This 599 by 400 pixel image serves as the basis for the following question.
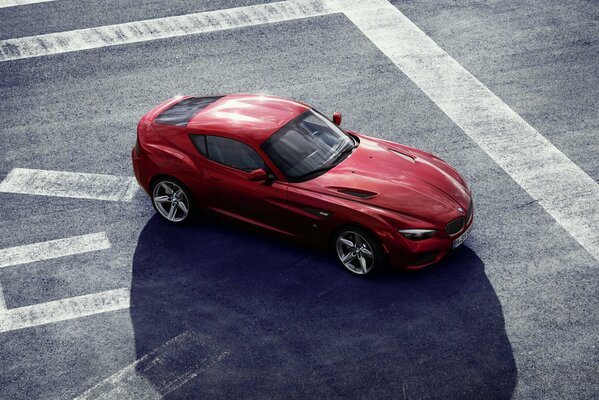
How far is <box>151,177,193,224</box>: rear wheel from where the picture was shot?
1003cm

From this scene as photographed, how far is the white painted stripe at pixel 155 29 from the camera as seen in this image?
14.5 m

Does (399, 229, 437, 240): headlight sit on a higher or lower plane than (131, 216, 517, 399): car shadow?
higher

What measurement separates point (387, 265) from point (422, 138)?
3.36 metres

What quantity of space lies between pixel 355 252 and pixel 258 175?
1415 millimetres

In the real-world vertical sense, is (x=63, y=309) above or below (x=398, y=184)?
below

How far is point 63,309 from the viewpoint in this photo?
904 centimetres

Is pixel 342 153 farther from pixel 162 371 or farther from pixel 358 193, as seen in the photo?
pixel 162 371

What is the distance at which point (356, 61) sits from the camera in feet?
45.8

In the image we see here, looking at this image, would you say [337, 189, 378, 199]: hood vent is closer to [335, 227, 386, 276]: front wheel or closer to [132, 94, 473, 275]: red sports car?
[132, 94, 473, 275]: red sports car

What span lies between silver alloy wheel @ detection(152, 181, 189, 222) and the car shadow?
33 cm

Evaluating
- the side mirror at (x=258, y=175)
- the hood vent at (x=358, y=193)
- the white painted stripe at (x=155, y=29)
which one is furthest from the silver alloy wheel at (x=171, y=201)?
the white painted stripe at (x=155, y=29)

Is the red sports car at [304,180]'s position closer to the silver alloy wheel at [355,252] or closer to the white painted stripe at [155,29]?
the silver alloy wheel at [355,252]

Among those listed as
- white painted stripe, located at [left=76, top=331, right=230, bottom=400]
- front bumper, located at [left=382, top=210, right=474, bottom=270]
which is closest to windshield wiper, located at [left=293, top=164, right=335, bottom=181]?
front bumper, located at [left=382, top=210, right=474, bottom=270]

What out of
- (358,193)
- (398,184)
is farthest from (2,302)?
(398,184)
